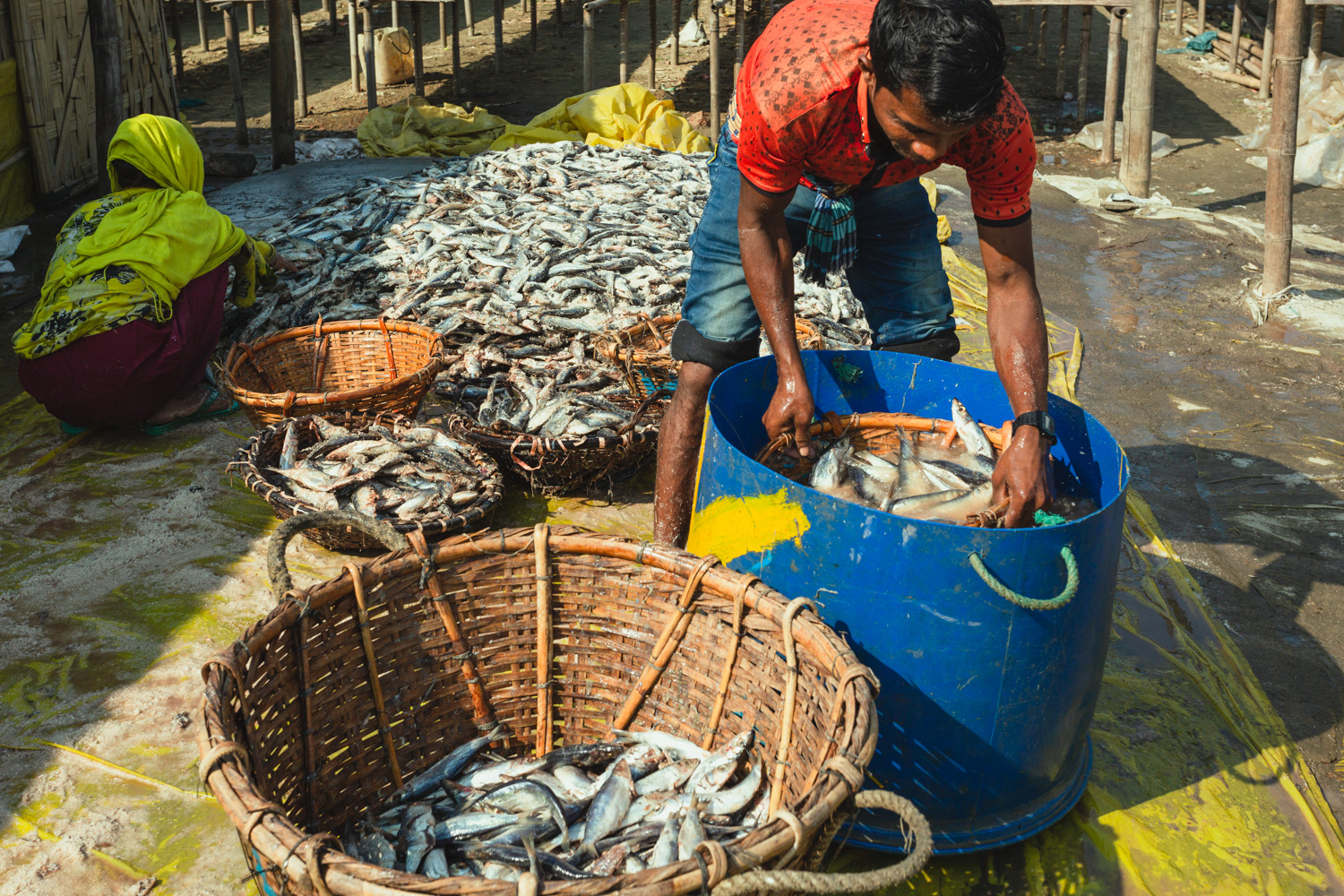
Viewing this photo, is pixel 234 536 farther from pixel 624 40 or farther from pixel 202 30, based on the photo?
pixel 202 30

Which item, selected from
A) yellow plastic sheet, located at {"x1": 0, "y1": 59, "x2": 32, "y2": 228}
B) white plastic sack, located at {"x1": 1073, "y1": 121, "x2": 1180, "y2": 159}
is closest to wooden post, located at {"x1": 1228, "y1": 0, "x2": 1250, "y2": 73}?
white plastic sack, located at {"x1": 1073, "y1": 121, "x2": 1180, "y2": 159}

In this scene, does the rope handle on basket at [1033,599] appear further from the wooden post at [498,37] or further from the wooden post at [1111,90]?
the wooden post at [498,37]

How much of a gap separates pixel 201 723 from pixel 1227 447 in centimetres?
452

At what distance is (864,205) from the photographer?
9.33ft

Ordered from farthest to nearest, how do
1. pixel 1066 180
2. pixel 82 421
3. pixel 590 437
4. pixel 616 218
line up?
pixel 1066 180, pixel 616 218, pixel 82 421, pixel 590 437

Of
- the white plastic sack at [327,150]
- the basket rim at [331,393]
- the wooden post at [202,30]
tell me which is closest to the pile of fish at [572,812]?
the basket rim at [331,393]

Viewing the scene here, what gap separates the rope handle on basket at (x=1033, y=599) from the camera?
202 centimetres

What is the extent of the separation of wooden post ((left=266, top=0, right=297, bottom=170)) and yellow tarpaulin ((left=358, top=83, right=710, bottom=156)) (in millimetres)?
679

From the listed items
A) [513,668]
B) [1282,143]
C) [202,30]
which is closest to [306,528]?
[513,668]

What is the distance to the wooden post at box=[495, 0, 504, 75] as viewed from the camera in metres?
13.4

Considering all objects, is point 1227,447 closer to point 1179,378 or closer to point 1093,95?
point 1179,378

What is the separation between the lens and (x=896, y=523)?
208cm

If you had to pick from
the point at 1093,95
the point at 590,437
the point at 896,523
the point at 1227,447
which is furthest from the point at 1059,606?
the point at 1093,95

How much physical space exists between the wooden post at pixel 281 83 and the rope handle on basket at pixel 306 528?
740cm
